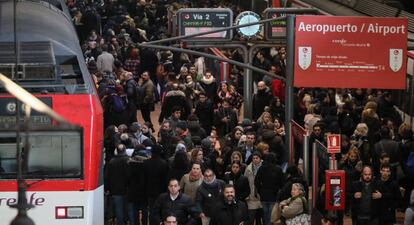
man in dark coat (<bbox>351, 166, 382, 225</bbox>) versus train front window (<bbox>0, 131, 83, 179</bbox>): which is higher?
train front window (<bbox>0, 131, 83, 179</bbox>)

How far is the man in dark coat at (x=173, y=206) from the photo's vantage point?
1444 centimetres

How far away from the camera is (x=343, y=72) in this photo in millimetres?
18250

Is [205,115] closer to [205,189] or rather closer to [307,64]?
[307,64]

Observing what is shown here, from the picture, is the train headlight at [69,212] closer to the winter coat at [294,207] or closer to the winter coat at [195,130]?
the winter coat at [294,207]

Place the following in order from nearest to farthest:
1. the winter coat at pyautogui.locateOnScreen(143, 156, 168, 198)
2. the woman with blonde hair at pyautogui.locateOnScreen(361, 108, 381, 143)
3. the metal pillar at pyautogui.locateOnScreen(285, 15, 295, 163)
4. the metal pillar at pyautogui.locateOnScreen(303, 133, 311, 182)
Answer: the winter coat at pyautogui.locateOnScreen(143, 156, 168, 198)
the metal pillar at pyautogui.locateOnScreen(303, 133, 311, 182)
the metal pillar at pyautogui.locateOnScreen(285, 15, 295, 163)
the woman with blonde hair at pyautogui.locateOnScreen(361, 108, 381, 143)

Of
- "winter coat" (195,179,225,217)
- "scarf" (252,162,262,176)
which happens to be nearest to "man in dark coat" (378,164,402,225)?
"scarf" (252,162,262,176)

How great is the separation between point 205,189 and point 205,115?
7.90 m

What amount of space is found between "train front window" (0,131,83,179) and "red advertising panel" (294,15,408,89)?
6.40 meters

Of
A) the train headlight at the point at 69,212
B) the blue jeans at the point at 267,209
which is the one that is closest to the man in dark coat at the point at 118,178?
the blue jeans at the point at 267,209

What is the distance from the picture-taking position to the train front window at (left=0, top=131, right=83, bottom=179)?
1282 centimetres

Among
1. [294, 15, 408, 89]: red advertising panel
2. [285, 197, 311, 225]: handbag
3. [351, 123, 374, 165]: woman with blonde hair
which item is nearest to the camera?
[285, 197, 311, 225]: handbag

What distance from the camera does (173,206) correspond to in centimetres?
1448

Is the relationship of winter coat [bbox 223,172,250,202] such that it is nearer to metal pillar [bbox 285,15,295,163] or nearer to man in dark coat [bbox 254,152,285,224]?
man in dark coat [bbox 254,152,285,224]

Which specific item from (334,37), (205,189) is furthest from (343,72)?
(205,189)
